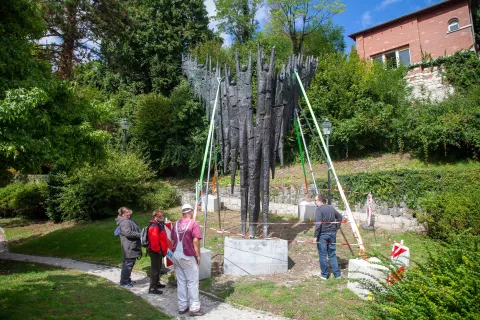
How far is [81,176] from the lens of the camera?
1744 cm

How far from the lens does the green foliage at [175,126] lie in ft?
78.7

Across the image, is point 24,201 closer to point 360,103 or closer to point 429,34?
point 360,103

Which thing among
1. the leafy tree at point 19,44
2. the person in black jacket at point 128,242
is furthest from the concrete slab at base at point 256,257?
the leafy tree at point 19,44

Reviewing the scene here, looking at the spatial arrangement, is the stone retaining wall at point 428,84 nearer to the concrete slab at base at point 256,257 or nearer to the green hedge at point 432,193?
the green hedge at point 432,193

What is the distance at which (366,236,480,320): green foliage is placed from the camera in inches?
118

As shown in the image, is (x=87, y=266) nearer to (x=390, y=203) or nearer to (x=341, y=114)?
(x=390, y=203)

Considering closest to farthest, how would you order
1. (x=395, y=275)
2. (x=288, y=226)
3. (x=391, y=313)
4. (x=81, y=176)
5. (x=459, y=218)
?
(x=391, y=313)
(x=395, y=275)
(x=459, y=218)
(x=288, y=226)
(x=81, y=176)

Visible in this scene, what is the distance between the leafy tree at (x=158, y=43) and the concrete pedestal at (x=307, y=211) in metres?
17.9

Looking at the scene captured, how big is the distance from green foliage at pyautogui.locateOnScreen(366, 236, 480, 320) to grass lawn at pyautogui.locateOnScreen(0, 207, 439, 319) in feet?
0.86

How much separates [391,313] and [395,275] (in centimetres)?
58

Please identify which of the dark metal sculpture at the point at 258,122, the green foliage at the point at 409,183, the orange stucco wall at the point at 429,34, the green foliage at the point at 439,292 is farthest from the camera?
the orange stucco wall at the point at 429,34

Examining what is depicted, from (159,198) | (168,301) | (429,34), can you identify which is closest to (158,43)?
Answer: (159,198)

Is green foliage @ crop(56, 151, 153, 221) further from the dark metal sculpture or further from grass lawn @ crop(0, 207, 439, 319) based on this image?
the dark metal sculpture

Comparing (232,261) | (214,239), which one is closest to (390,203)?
(214,239)
